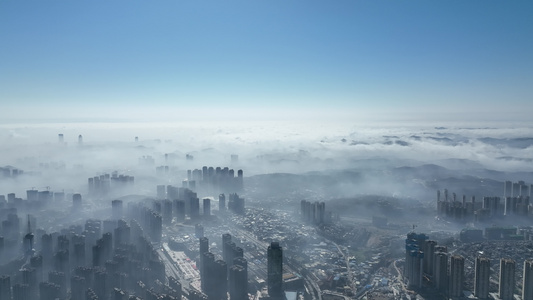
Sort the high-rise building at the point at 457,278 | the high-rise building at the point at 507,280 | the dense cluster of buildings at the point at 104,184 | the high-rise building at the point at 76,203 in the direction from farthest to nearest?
1. the dense cluster of buildings at the point at 104,184
2. the high-rise building at the point at 76,203
3. the high-rise building at the point at 457,278
4. the high-rise building at the point at 507,280

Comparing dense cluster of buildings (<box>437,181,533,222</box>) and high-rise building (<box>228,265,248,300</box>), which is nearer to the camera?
high-rise building (<box>228,265,248,300</box>)

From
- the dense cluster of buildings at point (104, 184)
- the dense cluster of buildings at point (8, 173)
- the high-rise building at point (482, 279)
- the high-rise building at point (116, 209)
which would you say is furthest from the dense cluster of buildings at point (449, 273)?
the dense cluster of buildings at point (8, 173)

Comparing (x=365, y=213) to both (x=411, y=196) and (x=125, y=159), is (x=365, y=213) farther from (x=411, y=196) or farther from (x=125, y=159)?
(x=125, y=159)

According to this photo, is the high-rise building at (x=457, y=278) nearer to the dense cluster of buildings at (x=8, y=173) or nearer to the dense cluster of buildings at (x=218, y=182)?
the dense cluster of buildings at (x=218, y=182)

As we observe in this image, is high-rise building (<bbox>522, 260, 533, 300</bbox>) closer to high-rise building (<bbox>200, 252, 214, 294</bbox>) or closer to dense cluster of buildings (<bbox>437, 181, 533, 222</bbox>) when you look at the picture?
dense cluster of buildings (<bbox>437, 181, 533, 222</bbox>)

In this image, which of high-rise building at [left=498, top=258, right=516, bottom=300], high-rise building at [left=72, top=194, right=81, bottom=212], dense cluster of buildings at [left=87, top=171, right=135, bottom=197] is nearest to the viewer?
high-rise building at [left=498, top=258, right=516, bottom=300]

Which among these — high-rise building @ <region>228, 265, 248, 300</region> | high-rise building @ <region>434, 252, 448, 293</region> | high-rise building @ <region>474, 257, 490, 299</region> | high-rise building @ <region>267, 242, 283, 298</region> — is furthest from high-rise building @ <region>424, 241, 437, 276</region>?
high-rise building @ <region>228, 265, 248, 300</region>

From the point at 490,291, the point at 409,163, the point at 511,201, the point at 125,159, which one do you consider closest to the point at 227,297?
the point at 490,291
